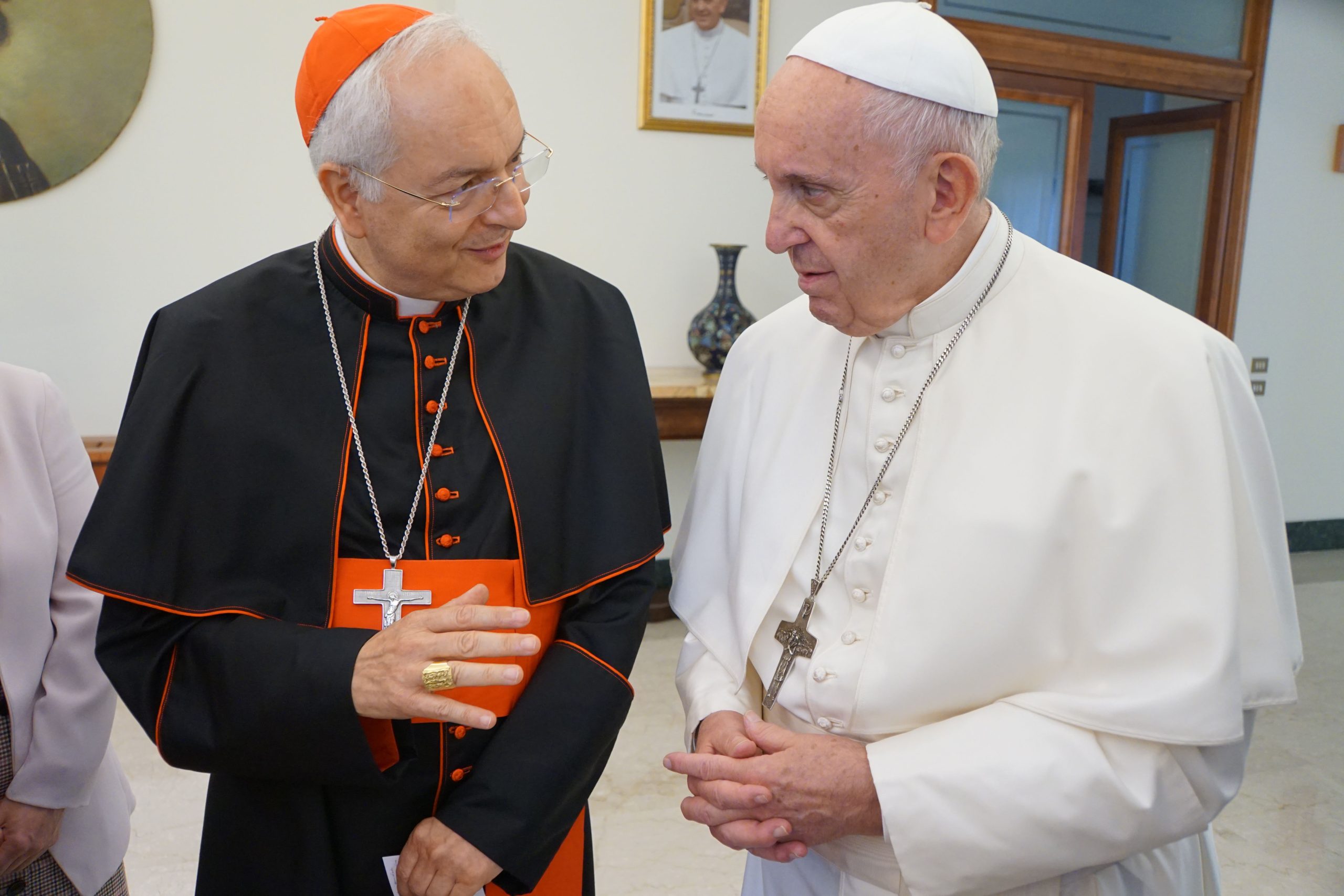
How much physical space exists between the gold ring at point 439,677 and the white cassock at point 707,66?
372 centimetres

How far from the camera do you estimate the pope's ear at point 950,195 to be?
4.48 ft

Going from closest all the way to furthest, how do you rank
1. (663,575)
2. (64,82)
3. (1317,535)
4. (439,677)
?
1. (439,677)
2. (64,82)
3. (663,575)
4. (1317,535)

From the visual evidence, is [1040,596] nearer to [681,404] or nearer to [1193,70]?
[681,404]

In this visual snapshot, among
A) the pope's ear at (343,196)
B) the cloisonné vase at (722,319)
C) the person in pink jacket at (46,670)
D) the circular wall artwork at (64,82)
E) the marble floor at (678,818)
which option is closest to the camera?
the pope's ear at (343,196)

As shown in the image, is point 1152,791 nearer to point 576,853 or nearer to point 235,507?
point 576,853

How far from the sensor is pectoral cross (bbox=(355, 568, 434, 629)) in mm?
1417

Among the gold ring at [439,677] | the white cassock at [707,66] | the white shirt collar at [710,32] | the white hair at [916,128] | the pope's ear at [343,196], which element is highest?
the white shirt collar at [710,32]

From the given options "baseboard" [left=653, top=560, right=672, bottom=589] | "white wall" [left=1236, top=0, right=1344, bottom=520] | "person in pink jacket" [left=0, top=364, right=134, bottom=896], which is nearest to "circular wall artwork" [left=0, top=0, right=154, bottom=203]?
"person in pink jacket" [left=0, top=364, right=134, bottom=896]

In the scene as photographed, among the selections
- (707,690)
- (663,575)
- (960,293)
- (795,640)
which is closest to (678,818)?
(707,690)

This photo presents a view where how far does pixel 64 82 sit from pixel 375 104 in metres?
3.41

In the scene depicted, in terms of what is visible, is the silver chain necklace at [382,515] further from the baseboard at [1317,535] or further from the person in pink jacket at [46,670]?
the baseboard at [1317,535]

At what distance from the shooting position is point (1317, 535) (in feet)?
20.6

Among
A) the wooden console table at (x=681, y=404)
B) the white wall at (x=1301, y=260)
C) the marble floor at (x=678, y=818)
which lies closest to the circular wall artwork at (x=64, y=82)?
the marble floor at (x=678, y=818)

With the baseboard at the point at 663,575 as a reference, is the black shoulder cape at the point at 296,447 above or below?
A: above
